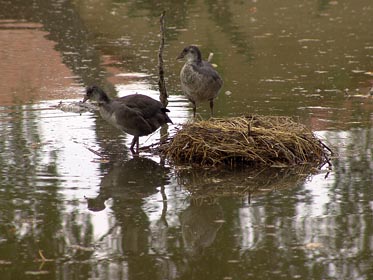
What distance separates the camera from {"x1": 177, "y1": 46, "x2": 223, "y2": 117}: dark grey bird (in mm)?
12102

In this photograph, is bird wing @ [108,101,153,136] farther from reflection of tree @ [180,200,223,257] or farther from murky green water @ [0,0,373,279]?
reflection of tree @ [180,200,223,257]

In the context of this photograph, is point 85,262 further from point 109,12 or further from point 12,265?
point 109,12

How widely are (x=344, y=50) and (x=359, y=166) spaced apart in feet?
26.2

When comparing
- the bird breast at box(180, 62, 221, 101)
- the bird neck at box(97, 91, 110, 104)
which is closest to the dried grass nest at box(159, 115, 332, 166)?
the bird neck at box(97, 91, 110, 104)

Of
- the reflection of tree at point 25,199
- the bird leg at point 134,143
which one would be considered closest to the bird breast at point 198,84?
the bird leg at point 134,143

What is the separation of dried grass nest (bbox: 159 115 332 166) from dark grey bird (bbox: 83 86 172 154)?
49 centimetres

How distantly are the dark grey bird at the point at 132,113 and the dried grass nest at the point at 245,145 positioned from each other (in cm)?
49

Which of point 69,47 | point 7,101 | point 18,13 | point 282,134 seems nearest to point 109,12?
point 18,13

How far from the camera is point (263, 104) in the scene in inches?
514

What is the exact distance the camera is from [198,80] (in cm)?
1211

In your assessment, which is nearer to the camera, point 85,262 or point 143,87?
point 85,262

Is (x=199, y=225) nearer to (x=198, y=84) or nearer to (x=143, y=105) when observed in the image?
(x=143, y=105)

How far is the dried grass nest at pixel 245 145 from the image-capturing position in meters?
9.78

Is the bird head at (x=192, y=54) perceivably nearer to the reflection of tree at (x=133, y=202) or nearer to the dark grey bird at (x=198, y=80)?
the dark grey bird at (x=198, y=80)
